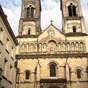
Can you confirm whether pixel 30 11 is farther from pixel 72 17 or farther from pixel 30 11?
pixel 72 17

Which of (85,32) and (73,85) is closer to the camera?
(73,85)

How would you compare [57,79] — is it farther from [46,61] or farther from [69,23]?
[69,23]

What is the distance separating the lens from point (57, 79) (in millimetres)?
28516

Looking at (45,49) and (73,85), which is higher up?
(45,49)

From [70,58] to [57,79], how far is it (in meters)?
3.94

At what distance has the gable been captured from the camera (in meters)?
32.0

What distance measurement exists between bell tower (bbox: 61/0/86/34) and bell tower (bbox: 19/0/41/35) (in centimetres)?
458

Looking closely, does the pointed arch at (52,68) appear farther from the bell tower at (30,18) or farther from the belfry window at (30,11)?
the belfry window at (30,11)

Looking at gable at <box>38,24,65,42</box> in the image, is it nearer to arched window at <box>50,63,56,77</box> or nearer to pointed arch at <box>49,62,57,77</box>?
pointed arch at <box>49,62,57,77</box>

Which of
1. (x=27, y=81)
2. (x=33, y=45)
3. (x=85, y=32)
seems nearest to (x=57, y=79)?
(x=27, y=81)

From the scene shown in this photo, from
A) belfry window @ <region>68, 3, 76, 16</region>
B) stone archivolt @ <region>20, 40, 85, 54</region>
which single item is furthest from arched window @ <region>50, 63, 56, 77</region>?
belfry window @ <region>68, 3, 76, 16</region>

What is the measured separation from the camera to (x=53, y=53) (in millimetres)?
30531

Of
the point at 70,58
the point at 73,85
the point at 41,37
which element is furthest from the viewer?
the point at 41,37

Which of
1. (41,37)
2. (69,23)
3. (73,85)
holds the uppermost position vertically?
(69,23)
